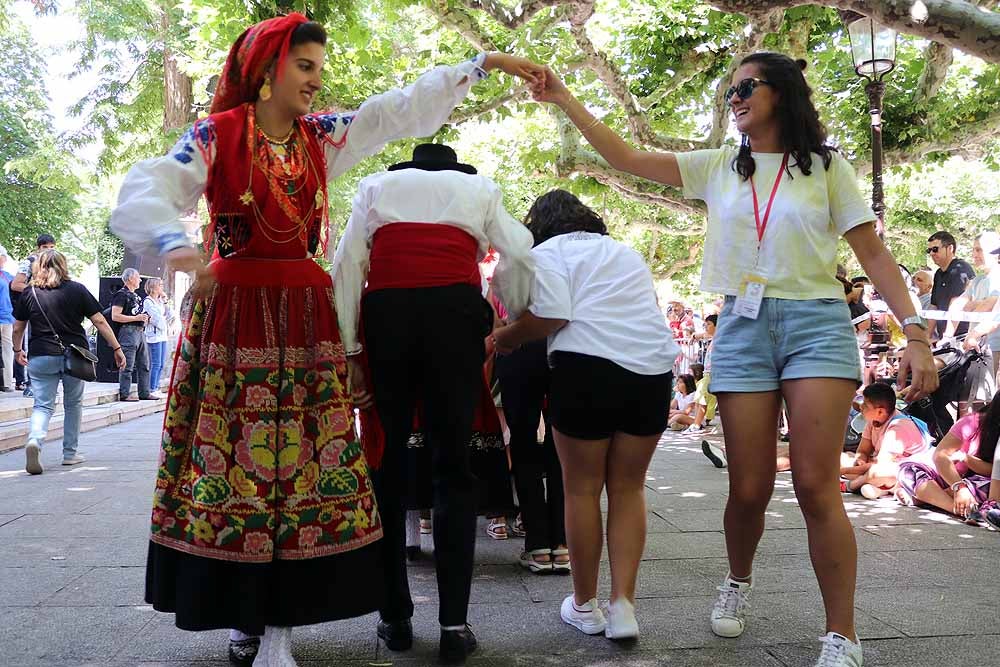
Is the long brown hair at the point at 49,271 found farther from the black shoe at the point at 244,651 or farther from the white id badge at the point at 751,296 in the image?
the white id badge at the point at 751,296

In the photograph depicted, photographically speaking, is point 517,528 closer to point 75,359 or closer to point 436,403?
point 436,403

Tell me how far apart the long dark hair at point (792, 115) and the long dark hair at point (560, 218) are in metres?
0.79

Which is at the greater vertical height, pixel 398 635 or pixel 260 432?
pixel 260 432

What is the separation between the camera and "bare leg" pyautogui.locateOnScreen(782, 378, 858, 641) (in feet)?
9.34

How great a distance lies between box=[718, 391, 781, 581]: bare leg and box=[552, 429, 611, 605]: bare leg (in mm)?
485

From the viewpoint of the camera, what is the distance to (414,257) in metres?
3.08

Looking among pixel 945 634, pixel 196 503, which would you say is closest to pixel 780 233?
pixel 945 634

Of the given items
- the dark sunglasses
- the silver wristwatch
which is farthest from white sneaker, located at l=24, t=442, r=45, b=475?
the silver wristwatch

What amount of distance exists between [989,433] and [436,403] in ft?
13.8

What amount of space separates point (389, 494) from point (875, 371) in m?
7.50

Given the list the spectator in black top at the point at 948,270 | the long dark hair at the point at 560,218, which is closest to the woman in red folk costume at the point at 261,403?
the long dark hair at the point at 560,218

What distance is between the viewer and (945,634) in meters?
3.33

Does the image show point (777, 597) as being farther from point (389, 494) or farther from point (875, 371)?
point (875, 371)

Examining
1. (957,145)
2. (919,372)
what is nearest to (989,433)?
(919,372)
